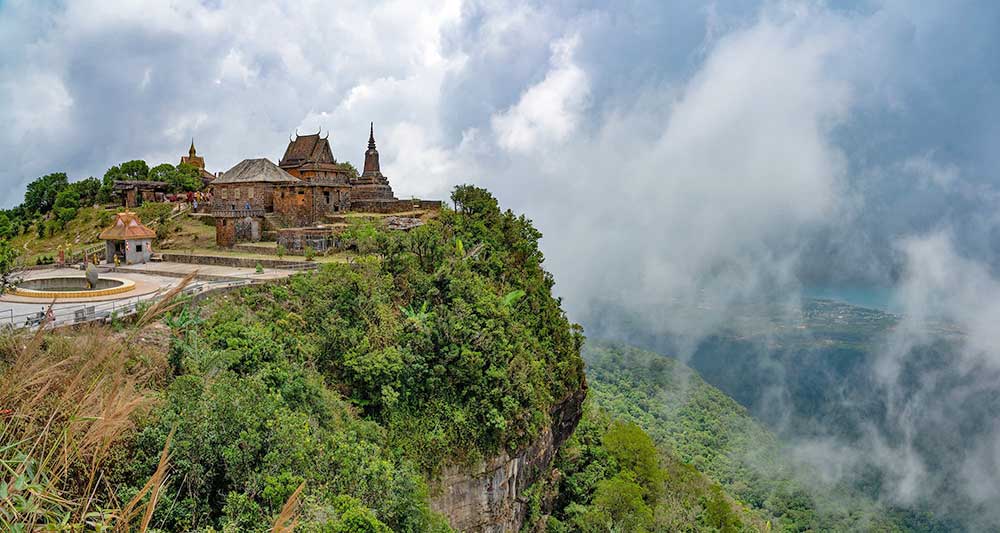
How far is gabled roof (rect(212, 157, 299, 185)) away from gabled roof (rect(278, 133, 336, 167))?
422cm

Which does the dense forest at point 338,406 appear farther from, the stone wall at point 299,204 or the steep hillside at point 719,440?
the steep hillside at point 719,440

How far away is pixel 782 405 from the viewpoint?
59.0m

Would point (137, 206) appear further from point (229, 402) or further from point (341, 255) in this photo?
point (229, 402)

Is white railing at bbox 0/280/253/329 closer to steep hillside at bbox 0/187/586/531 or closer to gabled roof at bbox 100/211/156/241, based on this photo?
steep hillside at bbox 0/187/586/531

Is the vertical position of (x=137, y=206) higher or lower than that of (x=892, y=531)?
higher

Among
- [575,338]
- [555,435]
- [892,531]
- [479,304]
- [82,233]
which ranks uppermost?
[82,233]

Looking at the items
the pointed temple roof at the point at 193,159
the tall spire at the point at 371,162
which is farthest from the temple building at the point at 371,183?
the pointed temple roof at the point at 193,159

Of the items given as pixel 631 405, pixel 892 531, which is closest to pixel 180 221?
pixel 631 405

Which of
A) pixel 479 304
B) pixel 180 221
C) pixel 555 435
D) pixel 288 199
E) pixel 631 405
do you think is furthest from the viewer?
pixel 631 405

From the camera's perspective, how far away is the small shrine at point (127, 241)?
28.4 m

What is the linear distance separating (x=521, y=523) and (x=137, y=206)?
33.8 metres

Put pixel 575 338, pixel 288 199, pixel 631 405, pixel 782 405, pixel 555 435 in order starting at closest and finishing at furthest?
pixel 555 435 < pixel 575 338 < pixel 288 199 < pixel 631 405 < pixel 782 405

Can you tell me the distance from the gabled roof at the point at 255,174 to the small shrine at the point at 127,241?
656 cm

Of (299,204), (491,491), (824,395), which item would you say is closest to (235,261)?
(299,204)
